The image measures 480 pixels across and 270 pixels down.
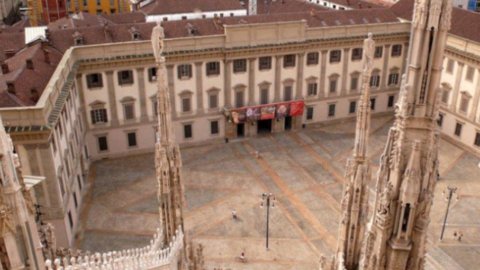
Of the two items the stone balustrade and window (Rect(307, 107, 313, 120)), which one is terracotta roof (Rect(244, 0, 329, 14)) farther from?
the stone balustrade

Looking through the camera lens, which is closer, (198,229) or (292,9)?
(198,229)

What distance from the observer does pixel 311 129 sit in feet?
198

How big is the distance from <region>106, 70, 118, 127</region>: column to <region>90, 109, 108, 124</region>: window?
2.43ft

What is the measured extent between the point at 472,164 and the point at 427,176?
42647 millimetres

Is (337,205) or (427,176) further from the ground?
(427,176)

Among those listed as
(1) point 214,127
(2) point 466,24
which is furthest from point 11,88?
(2) point 466,24

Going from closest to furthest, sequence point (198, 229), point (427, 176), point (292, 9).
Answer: point (427, 176), point (198, 229), point (292, 9)

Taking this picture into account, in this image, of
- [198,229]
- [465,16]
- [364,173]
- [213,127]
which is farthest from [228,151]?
[364,173]

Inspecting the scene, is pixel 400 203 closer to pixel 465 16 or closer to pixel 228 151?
pixel 228 151

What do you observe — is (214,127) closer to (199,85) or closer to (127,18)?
(199,85)

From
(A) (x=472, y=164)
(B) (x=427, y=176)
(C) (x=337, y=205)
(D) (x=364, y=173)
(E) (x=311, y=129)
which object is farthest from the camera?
(E) (x=311, y=129)

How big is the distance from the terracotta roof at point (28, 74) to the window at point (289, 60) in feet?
82.5

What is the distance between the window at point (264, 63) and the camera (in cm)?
5538

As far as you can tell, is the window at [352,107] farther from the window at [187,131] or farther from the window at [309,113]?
the window at [187,131]
